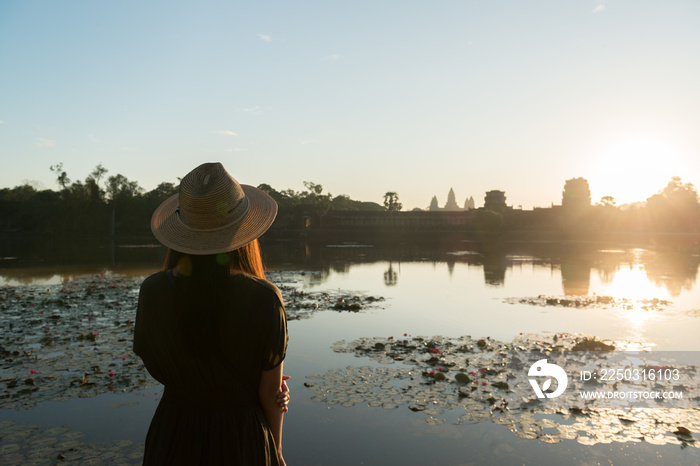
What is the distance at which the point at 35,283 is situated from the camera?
17750 millimetres

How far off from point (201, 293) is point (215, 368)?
1.05 feet

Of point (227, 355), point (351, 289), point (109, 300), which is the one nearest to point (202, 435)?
point (227, 355)

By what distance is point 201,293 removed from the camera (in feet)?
6.54

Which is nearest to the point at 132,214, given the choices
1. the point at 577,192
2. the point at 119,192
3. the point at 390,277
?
the point at 119,192

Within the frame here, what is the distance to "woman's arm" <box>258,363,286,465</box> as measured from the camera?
82.1 inches

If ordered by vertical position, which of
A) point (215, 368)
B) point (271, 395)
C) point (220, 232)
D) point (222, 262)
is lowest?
point (271, 395)

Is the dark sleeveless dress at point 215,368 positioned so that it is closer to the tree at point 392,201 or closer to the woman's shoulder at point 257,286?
the woman's shoulder at point 257,286

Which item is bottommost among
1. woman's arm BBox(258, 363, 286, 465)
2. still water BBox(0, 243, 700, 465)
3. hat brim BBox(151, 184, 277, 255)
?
still water BBox(0, 243, 700, 465)

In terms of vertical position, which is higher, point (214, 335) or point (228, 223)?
point (228, 223)

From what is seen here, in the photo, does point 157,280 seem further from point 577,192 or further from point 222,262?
point 577,192

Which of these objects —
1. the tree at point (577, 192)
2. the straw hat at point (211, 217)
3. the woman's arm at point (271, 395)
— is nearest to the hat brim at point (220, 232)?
the straw hat at point (211, 217)

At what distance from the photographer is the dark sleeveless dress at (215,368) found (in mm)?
1995

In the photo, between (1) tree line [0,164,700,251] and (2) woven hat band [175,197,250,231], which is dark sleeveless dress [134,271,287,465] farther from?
(1) tree line [0,164,700,251]

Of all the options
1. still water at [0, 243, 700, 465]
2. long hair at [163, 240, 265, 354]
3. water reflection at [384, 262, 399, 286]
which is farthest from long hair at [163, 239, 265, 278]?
water reflection at [384, 262, 399, 286]
